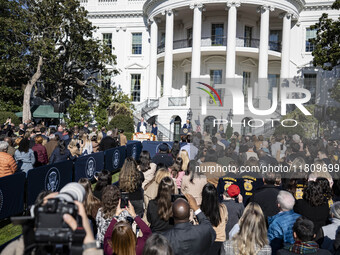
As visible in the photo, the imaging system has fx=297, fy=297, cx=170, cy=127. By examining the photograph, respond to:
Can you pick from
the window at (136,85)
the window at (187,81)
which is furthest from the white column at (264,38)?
the window at (136,85)

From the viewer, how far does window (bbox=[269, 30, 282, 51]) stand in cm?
2925

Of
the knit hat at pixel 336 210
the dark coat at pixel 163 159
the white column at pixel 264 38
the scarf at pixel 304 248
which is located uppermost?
the white column at pixel 264 38

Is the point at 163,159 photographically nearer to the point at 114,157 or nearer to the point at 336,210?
the point at 336,210

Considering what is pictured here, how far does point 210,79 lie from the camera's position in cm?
2858

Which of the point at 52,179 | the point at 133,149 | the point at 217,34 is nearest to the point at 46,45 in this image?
the point at 133,149

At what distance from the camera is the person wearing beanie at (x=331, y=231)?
4.01 metres

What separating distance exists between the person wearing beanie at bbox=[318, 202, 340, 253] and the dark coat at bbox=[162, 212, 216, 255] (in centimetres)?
185

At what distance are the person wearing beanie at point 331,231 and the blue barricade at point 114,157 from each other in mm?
8814

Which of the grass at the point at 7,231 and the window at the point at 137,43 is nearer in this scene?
the grass at the point at 7,231

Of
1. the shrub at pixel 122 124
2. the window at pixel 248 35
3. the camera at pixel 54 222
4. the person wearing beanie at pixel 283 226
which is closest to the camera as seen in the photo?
the camera at pixel 54 222

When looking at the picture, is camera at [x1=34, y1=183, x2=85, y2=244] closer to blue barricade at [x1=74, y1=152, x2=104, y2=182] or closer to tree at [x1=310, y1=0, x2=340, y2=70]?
blue barricade at [x1=74, y1=152, x2=104, y2=182]

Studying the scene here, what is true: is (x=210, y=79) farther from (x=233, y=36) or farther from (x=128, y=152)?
(x=128, y=152)

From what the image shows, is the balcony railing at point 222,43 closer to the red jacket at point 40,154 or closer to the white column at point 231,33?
the white column at point 231,33

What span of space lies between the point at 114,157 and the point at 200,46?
17.1 meters
